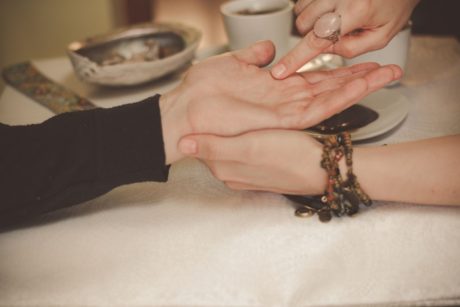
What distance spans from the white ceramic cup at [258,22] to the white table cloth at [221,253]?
0.40 metres

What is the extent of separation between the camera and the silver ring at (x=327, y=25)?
2.48 ft

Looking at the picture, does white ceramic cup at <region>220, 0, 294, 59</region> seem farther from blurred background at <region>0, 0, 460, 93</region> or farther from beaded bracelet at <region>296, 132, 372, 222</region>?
blurred background at <region>0, 0, 460, 93</region>

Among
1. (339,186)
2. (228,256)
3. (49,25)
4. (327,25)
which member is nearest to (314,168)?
(339,186)

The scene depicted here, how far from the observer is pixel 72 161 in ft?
2.09

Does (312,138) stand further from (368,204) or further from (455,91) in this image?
(455,91)

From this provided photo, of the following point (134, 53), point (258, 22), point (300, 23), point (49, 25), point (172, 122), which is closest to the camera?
point (172, 122)

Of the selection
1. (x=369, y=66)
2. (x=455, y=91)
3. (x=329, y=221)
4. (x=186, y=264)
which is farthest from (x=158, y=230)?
(x=455, y=91)

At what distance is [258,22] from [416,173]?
0.49m

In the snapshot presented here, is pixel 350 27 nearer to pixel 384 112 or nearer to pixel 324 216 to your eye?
pixel 384 112

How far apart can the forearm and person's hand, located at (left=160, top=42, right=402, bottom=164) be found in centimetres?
9

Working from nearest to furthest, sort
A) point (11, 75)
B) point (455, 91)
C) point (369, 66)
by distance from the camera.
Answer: point (369, 66)
point (455, 91)
point (11, 75)

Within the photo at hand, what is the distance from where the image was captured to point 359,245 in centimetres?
57

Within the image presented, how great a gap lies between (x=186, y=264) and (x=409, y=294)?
0.26 meters

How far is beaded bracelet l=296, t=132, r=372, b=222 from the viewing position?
607 millimetres
